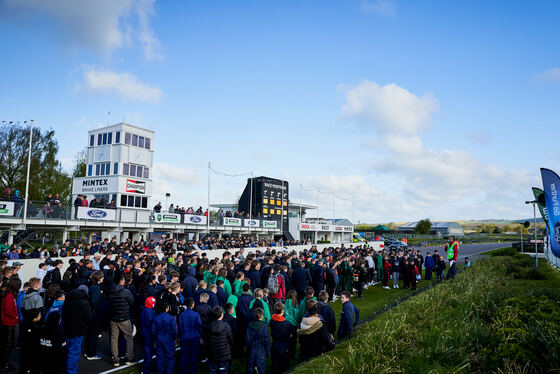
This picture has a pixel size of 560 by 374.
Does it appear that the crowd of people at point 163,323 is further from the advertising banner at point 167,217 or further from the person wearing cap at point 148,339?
the advertising banner at point 167,217

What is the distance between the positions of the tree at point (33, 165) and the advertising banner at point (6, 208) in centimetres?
1524

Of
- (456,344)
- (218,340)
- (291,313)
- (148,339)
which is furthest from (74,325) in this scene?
(456,344)

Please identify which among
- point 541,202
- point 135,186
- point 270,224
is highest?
point 135,186

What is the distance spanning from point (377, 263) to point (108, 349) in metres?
13.6

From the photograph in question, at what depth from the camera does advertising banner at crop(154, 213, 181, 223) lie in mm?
31234

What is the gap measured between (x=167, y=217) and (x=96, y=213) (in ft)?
20.9

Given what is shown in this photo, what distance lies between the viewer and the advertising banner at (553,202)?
14945 millimetres

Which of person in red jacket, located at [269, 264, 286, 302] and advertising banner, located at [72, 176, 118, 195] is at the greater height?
advertising banner, located at [72, 176, 118, 195]

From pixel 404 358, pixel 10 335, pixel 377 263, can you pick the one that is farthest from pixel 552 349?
pixel 377 263

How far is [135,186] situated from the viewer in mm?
31609

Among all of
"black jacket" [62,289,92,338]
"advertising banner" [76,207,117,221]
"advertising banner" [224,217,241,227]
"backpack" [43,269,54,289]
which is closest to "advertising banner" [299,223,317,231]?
"advertising banner" [224,217,241,227]

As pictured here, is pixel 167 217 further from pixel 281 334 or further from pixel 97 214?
pixel 281 334

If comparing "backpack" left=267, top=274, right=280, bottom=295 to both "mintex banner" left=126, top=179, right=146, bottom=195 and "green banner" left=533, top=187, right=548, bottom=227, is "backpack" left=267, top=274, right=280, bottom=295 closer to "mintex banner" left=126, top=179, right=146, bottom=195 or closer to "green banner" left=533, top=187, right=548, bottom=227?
"green banner" left=533, top=187, right=548, bottom=227

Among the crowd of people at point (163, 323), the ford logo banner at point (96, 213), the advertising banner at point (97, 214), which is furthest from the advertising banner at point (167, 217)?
the crowd of people at point (163, 323)
